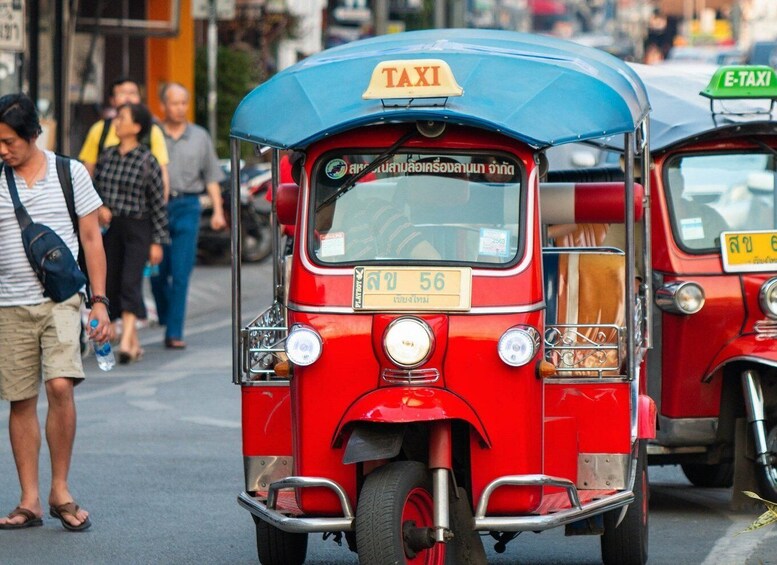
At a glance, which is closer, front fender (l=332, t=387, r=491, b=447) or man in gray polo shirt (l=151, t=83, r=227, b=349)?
front fender (l=332, t=387, r=491, b=447)

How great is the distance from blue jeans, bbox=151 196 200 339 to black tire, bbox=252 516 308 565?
7.37 m

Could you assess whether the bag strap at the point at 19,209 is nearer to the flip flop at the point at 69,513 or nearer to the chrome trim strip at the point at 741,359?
the flip flop at the point at 69,513

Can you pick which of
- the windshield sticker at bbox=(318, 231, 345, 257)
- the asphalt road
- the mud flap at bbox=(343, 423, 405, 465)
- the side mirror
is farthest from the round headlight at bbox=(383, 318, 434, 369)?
the asphalt road

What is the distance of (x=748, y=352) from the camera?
7.95 m

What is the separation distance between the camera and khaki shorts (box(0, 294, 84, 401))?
7734 millimetres

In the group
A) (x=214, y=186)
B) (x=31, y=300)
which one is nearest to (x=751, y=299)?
(x=31, y=300)

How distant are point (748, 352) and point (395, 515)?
2739mm

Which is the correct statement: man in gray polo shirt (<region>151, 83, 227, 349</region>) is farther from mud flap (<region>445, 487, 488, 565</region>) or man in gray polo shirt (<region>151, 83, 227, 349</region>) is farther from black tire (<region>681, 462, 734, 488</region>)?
mud flap (<region>445, 487, 488, 565</region>)

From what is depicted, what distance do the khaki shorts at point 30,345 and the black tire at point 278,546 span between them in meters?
1.34

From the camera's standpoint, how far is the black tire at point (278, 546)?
6922 millimetres

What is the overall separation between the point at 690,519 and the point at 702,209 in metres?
1.47

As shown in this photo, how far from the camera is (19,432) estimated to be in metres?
7.85

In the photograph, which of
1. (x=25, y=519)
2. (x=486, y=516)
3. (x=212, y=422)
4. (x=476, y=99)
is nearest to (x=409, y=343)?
(x=486, y=516)

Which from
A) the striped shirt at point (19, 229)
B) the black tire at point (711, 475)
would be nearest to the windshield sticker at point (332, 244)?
the striped shirt at point (19, 229)
